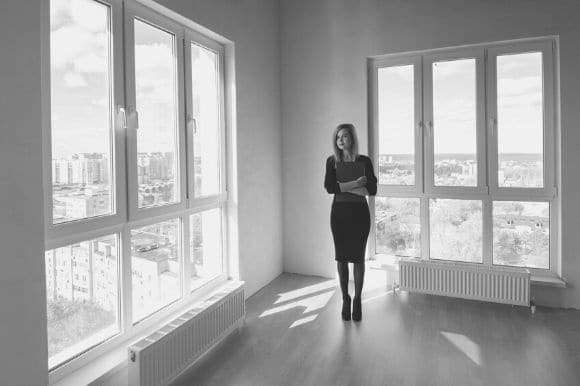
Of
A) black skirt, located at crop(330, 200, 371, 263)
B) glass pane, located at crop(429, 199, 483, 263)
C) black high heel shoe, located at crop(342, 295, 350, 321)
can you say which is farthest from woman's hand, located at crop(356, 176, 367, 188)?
glass pane, located at crop(429, 199, 483, 263)

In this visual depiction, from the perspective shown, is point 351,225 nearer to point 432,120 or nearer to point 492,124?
point 432,120

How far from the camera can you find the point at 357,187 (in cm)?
341

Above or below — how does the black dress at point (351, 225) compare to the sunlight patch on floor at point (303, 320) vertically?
above

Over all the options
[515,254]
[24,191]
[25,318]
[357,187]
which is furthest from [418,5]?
[25,318]

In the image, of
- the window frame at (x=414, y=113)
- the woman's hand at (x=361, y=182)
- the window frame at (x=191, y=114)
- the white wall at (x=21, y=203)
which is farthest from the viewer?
the window frame at (x=414, y=113)

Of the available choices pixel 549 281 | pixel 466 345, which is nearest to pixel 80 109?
pixel 466 345

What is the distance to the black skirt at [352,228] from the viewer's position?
342cm

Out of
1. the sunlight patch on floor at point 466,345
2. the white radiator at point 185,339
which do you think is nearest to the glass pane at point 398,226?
the sunlight patch on floor at point 466,345

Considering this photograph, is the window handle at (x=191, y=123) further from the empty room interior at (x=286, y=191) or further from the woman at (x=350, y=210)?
the woman at (x=350, y=210)

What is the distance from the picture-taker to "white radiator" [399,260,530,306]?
364 cm

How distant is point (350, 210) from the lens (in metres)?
3.43

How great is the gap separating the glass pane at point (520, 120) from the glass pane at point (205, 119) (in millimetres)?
2729

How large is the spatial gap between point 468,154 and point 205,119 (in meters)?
2.61

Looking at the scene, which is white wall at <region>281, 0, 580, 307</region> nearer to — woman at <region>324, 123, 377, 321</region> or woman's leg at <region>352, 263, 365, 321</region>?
woman at <region>324, 123, 377, 321</region>
